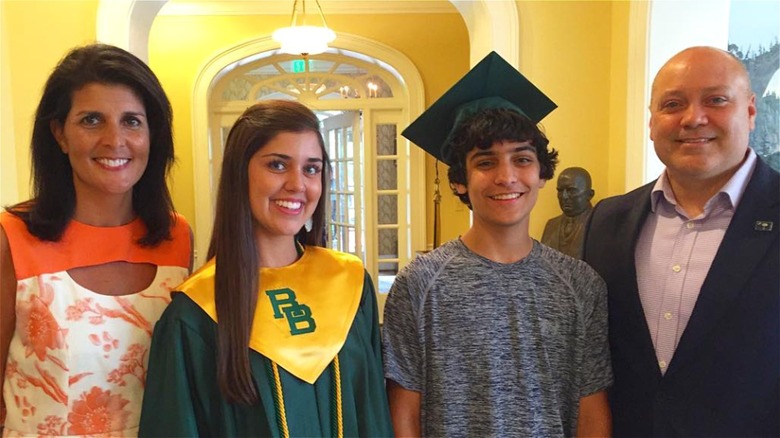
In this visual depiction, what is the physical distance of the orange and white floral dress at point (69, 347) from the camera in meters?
1.21

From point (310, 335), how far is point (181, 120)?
439 centimetres

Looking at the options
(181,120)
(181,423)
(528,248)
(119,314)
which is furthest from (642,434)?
(181,120)

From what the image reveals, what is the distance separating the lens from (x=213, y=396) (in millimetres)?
1159

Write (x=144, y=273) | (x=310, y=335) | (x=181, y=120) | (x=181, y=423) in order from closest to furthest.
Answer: (x=181, y=423)
(x=310, y=335)
(x=144, y=273)
(x=181, y=120)

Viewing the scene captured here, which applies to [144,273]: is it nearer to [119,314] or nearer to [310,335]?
[119,314]

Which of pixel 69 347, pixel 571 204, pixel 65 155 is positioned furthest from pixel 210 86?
pixel 69 347

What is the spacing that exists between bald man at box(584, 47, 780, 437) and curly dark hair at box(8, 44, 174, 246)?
1.20 metres

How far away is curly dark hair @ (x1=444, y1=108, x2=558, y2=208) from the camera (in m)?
1.30

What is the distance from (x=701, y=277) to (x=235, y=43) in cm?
456

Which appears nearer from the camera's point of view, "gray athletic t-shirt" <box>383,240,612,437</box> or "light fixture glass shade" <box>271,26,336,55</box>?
"gray athletic t-shirt" <box>383,240,612,437</box>

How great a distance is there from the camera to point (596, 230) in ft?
5.25

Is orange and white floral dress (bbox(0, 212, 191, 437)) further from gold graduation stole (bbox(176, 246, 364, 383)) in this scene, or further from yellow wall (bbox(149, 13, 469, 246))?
yellow wall (bbox(149, 13, 469, 246))

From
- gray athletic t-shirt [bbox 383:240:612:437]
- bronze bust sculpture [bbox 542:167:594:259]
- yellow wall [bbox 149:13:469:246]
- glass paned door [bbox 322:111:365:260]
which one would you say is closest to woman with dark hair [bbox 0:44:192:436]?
gray athletic t-shirt [bbox 383:240:612:437]

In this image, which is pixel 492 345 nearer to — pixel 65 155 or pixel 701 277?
pixel 701 277
